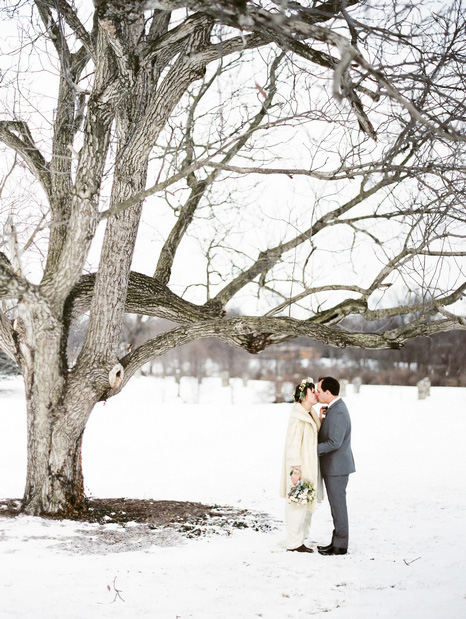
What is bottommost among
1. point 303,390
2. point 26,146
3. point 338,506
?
point 338,506

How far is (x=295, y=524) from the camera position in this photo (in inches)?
250

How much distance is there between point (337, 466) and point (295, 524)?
684 millimetres

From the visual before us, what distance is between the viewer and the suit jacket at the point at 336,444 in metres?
6.36

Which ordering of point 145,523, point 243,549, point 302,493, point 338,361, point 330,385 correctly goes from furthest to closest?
point 338,361, point 145,523, point 330,385, point 243,549, point 302,493

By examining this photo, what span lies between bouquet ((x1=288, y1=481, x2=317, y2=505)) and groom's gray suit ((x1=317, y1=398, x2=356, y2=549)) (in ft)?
0.63

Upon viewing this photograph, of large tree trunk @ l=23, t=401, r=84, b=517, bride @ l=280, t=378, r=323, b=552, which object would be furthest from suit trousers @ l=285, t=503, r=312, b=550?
large tree trunk @ l=23, t=401, r=84, b=517

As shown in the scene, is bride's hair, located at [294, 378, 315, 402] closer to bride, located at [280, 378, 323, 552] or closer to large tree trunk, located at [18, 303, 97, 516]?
bride, located at [280, 378, 323, 552]

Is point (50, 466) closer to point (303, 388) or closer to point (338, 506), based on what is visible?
point (303, 388)

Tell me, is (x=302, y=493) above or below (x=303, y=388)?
below

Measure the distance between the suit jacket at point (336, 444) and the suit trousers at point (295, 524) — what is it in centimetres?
43

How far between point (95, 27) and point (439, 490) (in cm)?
899

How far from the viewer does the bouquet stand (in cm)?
625

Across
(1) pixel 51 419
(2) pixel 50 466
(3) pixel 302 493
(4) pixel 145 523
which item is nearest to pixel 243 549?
(3) pixel 302 493

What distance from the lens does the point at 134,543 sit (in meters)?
6.58
